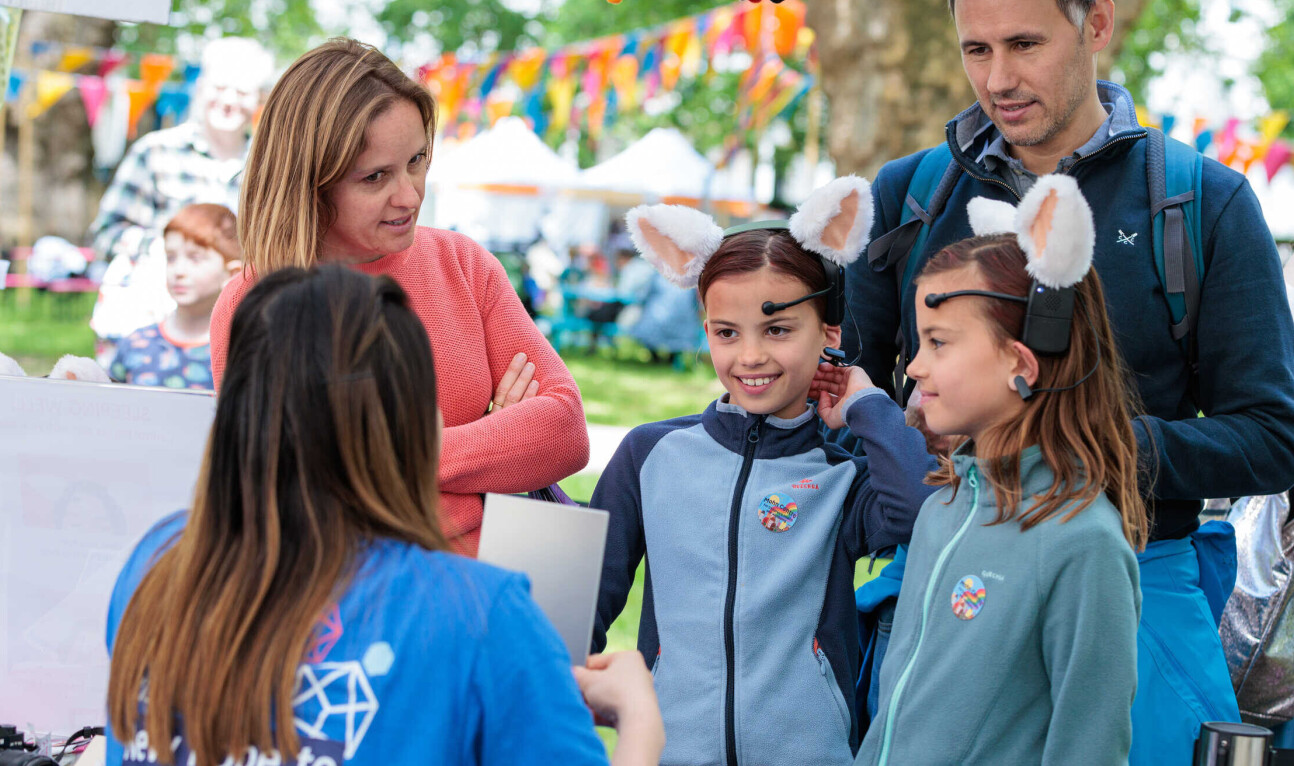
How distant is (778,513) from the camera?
2090 mm

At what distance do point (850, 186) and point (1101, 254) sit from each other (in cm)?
49

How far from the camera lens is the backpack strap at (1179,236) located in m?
2.06

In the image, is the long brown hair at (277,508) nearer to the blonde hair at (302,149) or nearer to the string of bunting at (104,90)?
the blonde hair at (302,149)

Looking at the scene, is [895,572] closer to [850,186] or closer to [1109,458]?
[1109,458]

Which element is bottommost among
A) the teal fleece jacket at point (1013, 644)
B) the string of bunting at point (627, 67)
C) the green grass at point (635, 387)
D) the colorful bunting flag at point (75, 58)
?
the green grass at point (635, 387)

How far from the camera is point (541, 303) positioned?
53.9 ft

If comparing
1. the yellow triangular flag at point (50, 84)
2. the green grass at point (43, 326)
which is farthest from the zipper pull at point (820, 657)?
the yellow triangular flag at point (50, 84)

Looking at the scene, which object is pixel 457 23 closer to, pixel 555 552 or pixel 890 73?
pixel 890 73

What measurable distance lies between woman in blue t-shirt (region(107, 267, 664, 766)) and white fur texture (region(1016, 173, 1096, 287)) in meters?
1.01

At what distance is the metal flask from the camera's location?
1.83m

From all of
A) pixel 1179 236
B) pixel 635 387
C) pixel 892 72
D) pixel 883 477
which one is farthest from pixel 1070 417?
pixel 635 387

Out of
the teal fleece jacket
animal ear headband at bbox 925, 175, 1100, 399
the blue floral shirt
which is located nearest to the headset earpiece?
animal ear headband at bbox 925, 175, 1100, 399

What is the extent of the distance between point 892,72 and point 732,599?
218 inches

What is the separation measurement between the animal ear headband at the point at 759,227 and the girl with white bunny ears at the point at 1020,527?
0.65ft
